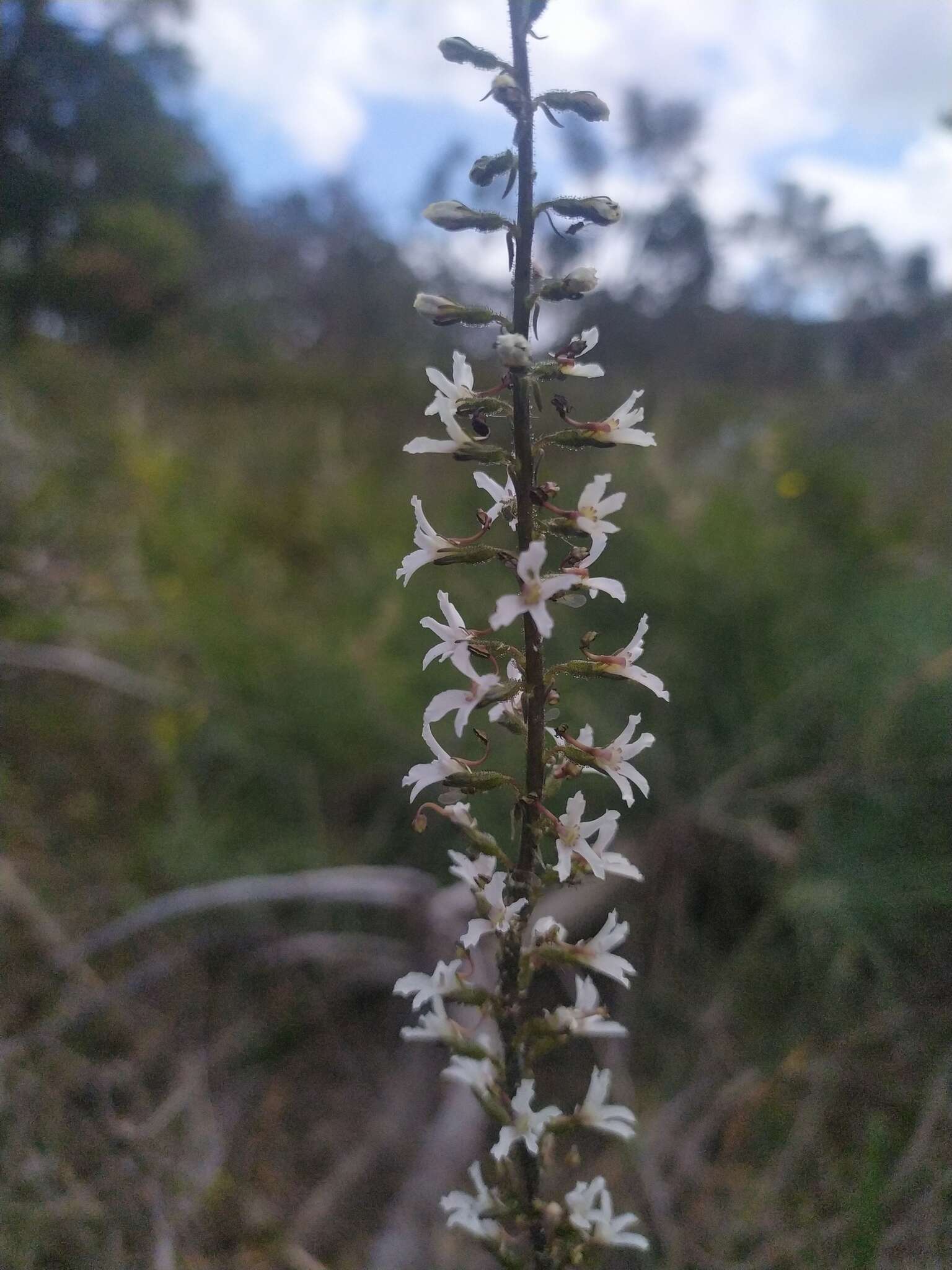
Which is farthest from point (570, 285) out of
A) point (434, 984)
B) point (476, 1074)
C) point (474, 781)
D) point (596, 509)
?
point (476, 1074)

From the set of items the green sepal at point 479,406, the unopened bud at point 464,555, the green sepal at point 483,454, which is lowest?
the unopened bud at point 464,555

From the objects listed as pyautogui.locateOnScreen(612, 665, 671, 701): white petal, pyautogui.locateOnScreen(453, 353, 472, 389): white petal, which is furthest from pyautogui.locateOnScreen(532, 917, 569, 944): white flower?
pyautogui.locateOnScreen(453, 353, 472, 389): white petal

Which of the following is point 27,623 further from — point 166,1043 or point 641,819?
point 641,819

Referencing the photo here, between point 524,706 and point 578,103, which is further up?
point 578,103

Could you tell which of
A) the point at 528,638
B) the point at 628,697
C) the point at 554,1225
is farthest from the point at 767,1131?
the point at 528,638

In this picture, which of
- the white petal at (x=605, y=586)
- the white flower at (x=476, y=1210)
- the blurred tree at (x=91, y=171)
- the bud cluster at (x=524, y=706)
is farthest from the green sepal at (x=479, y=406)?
the blurred tree at (x=91, y=171)

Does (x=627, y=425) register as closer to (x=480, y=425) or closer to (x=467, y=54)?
(x=480, y=425)

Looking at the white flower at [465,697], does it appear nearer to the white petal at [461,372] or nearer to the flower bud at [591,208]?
the white petal at [461,372]
